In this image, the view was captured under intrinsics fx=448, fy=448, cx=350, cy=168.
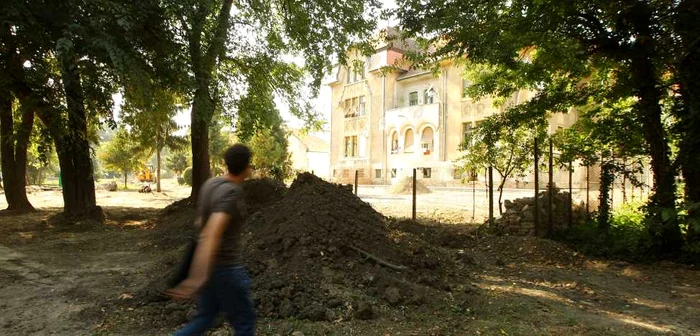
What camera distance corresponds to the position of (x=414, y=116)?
3625 centimetres

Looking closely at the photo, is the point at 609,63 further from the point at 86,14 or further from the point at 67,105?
the point at 67,105

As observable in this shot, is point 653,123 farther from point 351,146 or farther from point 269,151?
point 351,146

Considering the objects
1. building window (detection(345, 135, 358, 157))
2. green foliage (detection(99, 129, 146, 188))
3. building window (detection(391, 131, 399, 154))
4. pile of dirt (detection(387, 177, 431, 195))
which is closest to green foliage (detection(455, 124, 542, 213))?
pile of dirt (detection(387, 177, 431, 195))

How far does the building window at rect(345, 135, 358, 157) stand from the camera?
4291 centimetres

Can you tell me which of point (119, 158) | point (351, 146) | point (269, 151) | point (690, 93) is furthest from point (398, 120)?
point (690, 93)

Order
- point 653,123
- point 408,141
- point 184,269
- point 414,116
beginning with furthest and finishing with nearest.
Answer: point 408,141 → point 414,116 → point 653,123 → point 184,269

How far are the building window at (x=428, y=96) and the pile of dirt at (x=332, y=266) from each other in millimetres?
28609

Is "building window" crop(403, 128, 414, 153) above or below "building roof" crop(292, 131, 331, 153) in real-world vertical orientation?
below

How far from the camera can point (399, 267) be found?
6.11 metres

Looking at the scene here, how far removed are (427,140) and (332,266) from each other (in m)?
30.8

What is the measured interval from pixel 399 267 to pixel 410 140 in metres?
31.7

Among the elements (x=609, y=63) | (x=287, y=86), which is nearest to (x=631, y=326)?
(x=609, y=63)

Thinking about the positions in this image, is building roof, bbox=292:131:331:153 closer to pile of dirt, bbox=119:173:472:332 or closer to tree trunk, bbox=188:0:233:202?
tree trunk, bbox=188:0:233:202

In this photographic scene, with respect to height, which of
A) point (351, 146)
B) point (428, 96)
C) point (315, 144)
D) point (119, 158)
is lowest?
point (119, 158)
